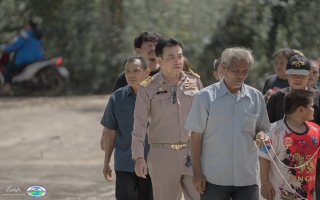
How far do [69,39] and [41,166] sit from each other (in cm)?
732

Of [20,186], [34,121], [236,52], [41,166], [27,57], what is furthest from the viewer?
[27,57]

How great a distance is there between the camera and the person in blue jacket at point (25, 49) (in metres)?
15.8

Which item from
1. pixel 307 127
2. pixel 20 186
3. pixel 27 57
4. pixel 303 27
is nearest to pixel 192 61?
pixel 303 27

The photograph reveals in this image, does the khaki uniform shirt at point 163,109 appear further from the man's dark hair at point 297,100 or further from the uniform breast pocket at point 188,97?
the man's dark hair at point 297,100

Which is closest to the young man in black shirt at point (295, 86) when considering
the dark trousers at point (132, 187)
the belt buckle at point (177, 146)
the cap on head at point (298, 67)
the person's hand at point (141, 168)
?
the cap on head at point (298, 67)

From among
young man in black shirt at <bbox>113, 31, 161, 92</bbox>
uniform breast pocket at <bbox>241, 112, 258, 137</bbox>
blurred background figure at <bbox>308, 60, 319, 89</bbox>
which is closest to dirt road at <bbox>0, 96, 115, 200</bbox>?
young man in black shirt at <bbox>113, 31, 161, 92</bbox>

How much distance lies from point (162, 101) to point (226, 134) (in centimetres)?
84

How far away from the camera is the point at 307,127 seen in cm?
538

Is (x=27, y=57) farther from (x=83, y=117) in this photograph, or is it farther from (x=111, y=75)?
(x=83, y=117)

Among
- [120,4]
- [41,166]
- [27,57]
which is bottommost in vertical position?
[41,166]

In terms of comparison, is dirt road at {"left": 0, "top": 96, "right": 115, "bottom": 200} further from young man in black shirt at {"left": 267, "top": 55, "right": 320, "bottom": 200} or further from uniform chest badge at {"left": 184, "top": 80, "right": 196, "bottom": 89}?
uniform chest badge at {"left": 184, "top": 80, "right": 196, "bottom": 89}

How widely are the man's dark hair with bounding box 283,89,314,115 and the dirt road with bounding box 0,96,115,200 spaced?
11.1ft

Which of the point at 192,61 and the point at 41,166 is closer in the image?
the point at 41,166

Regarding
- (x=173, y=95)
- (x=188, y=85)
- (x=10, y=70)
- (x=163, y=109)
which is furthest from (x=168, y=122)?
(x=10, y=70)
